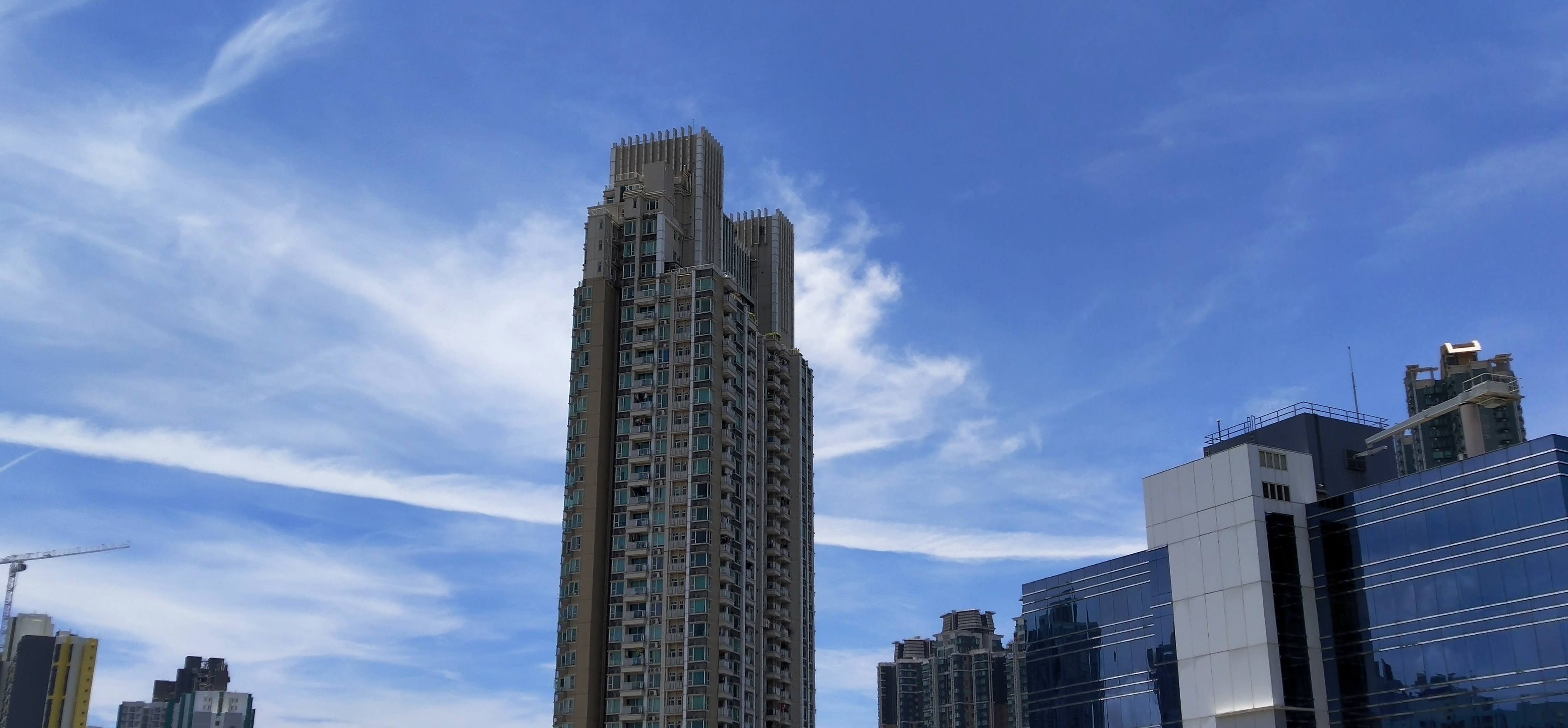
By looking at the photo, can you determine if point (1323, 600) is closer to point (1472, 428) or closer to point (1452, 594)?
point (1452, 594)

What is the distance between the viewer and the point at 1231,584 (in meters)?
93.2

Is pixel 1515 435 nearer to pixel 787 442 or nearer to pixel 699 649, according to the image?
pixel 787 442

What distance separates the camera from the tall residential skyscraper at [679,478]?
131500 mm

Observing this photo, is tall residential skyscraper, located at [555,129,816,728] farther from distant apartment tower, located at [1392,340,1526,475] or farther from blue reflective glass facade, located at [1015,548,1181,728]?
distant apartment tower, located at [1392,340,1526,475]

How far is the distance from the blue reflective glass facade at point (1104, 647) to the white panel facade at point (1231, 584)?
6.10 ft

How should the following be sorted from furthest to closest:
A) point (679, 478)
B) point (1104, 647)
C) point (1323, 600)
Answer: point (679, 478)
point (1104, 647)
point (1323, 600)

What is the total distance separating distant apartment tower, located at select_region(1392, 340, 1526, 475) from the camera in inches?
3647

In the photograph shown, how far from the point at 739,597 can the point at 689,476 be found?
12993mm

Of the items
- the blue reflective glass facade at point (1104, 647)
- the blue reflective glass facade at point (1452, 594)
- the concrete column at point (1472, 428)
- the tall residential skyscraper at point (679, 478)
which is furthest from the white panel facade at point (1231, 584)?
the tall residential skyscraper at point (679, 478)

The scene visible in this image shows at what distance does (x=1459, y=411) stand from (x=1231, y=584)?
26.0m

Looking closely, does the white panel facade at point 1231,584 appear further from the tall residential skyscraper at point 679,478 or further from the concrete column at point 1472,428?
the tall residential skyscraper at point 679,478

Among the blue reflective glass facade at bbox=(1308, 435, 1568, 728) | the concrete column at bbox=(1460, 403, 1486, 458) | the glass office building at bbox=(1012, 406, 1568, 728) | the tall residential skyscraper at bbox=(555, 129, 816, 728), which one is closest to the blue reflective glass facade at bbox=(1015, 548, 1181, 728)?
the glass office building at bbox=(1012, 406, 1568, 728)

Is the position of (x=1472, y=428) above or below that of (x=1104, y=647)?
above

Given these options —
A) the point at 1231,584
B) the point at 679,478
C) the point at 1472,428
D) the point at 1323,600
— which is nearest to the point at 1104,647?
the point at 1231,584
